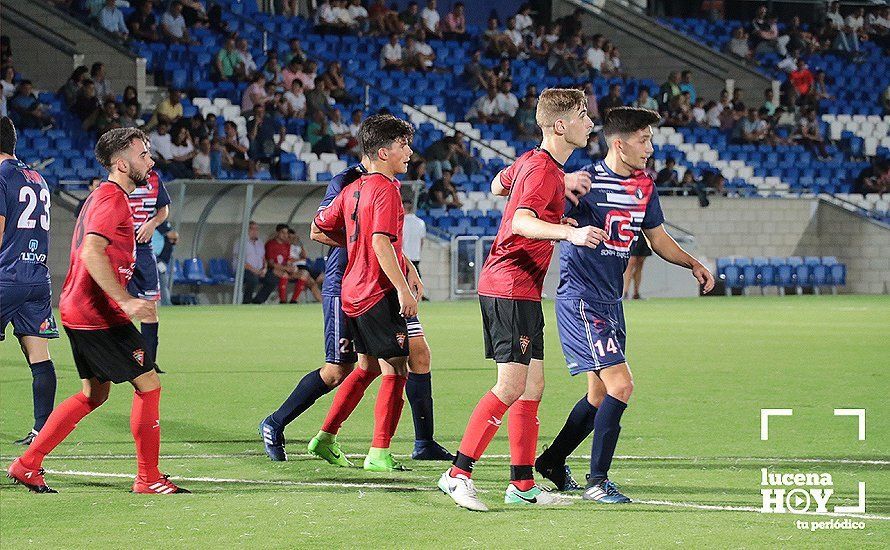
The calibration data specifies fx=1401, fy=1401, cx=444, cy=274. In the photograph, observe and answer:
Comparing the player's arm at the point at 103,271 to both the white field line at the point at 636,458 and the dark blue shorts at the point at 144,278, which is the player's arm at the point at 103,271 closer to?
the white field line at the point at 636,458

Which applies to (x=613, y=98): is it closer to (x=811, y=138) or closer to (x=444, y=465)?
(x=811, y=138)

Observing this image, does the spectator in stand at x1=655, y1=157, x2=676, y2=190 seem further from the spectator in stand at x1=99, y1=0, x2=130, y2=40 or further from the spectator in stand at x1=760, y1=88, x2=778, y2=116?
the spectator in stand at x1=99, y1=0, x2=130, y2=40

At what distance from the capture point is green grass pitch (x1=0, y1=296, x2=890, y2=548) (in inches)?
227

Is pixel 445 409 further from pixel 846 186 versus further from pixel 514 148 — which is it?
pixel 846 186

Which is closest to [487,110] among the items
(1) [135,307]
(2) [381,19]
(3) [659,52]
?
(2) [381,19]

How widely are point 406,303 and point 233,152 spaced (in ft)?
68.6

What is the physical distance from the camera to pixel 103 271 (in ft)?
21.5

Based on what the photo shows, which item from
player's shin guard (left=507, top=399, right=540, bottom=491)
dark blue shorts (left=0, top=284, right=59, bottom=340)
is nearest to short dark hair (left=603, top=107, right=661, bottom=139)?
player's shin guard (left=507, top=399, right=540, bottom=491)

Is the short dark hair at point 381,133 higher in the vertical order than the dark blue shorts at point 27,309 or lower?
higher

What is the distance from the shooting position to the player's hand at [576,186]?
651cm

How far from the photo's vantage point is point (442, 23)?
3462cm

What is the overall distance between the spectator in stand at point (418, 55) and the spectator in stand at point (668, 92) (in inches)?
227

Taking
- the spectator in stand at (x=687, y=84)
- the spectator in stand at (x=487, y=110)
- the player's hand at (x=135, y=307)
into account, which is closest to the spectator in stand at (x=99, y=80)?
the spectator in stand at (x=487, y=110)

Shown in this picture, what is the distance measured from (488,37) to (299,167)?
8.46 meters
